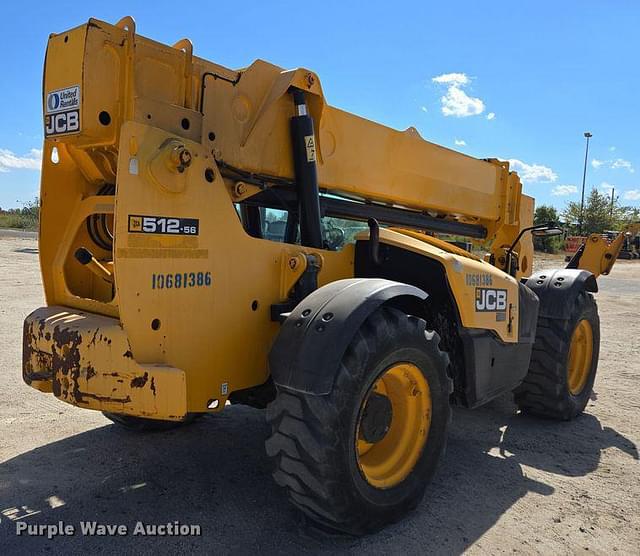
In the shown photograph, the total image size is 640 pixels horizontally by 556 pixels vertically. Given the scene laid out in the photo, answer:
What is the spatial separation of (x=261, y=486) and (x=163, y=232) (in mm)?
1794

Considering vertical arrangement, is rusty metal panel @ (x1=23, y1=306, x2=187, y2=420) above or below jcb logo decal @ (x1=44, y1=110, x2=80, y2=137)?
below

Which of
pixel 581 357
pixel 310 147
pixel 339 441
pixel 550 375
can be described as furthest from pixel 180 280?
pixel 581 357

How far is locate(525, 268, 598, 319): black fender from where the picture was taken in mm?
5277

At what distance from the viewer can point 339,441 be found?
Answer: 112 inches

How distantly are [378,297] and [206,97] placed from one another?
1520 millimetres

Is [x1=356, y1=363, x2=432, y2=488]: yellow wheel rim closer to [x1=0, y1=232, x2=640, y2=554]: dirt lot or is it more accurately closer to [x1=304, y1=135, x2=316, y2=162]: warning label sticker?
[x1=0, y1=232, x2=640, y2=554]: dirt lot

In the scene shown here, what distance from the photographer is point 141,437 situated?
4.53 meters

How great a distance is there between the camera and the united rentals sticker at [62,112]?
2.99m

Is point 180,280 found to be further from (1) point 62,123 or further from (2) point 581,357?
(2) point 581,357

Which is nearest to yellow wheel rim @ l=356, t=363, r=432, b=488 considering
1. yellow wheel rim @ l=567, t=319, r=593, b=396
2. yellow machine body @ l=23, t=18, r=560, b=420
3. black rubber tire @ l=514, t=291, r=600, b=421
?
yellow machine body @ l=23, t=18, r=560, b=420

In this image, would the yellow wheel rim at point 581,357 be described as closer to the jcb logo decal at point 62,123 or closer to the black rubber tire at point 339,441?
the black rubber tire at point 339,441

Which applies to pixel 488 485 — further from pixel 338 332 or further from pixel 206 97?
pixel 206 97

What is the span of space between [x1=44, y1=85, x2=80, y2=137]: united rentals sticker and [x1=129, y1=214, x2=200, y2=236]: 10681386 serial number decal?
607 millimetres

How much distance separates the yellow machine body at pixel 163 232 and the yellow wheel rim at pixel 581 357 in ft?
6.92
